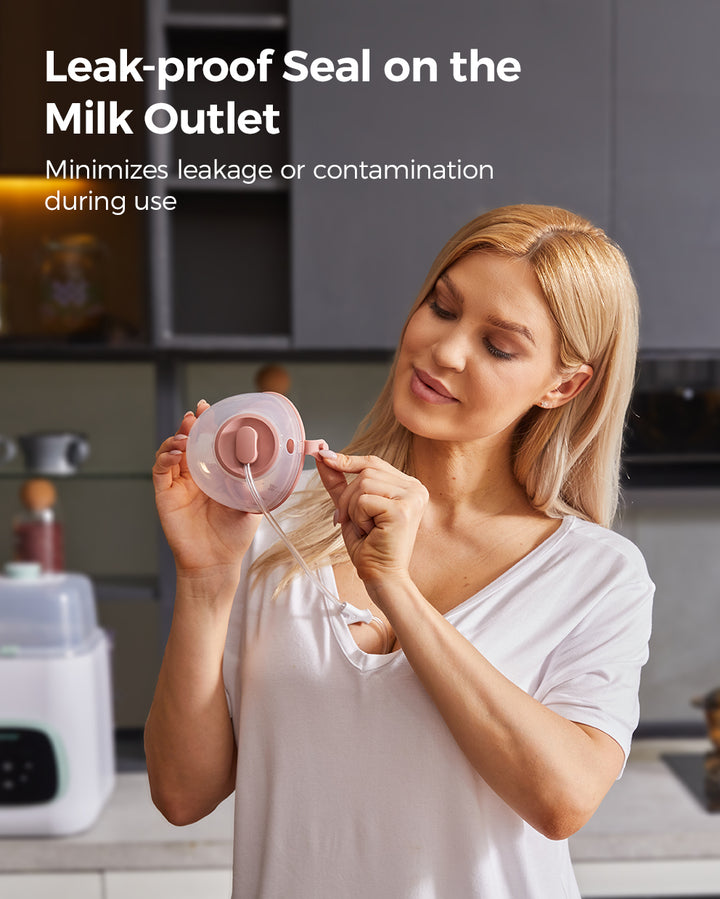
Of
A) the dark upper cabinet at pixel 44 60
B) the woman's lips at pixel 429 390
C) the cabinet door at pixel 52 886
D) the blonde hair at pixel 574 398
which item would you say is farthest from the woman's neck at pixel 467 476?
the dark upper cabinet at pixel 44 60

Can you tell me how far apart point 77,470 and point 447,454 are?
1.20 meters

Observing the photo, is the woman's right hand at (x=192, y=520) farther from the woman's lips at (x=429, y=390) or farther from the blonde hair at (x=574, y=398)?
the woman's lips at (x=429, y=390)

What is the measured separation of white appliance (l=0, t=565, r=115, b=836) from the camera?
1.70 meters

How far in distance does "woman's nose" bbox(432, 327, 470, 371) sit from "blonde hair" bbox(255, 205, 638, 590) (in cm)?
8

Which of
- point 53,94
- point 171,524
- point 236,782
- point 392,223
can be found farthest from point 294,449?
point 53,94

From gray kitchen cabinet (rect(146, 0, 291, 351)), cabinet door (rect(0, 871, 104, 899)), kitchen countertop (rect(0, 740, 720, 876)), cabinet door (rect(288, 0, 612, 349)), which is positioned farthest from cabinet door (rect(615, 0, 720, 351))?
cabinet door (rect(0, 871, 104, 899))

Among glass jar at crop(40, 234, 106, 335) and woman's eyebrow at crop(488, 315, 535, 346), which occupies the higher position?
glass jar at crop(40, 234, 106, 335)

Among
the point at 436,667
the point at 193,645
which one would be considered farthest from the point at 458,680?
the point at 193,645

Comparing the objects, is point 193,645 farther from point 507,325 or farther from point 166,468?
point 507,325

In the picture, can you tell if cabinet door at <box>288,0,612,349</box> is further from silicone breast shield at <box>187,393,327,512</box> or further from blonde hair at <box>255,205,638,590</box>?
silicone breast shield at <box>187,393,327,512</box>

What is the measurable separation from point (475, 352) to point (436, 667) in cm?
28

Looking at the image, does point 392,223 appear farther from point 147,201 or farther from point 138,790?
point 138,790

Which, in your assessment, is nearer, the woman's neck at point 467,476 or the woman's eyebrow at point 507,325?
the woman's eyebrow at point 507,325

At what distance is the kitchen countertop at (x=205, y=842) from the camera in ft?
5.36
